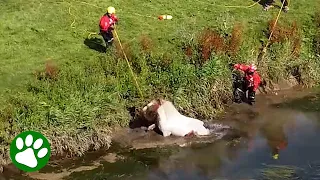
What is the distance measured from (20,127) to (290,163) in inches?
247

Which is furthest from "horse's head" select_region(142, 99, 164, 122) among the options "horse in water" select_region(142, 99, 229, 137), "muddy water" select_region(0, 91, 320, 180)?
"muddy water" select_region(0, 91, 320, 180)

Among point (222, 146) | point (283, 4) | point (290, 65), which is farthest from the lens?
point (283, 4)

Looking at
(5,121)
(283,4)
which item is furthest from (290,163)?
(283,4)

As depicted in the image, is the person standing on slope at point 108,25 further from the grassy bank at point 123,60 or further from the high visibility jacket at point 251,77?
the high visibility jacket at point 251,77

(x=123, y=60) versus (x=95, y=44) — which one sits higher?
(x=95, y=44)

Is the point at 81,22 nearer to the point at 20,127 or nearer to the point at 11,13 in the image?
the point at 11,13

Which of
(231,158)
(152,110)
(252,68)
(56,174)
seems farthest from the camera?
(252,68)

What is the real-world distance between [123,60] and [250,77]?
3570 millimetres

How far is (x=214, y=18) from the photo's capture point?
1927 cm

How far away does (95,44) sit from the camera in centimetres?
1728

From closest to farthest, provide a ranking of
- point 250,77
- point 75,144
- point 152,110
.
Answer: point 75,144 < point 152,110 < point 250,77

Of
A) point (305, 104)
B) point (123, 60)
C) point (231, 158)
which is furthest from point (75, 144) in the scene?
point (305, 104)

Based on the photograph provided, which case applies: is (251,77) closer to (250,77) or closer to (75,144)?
(250,77)

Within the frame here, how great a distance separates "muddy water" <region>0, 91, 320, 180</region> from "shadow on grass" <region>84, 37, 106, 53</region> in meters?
3.57
